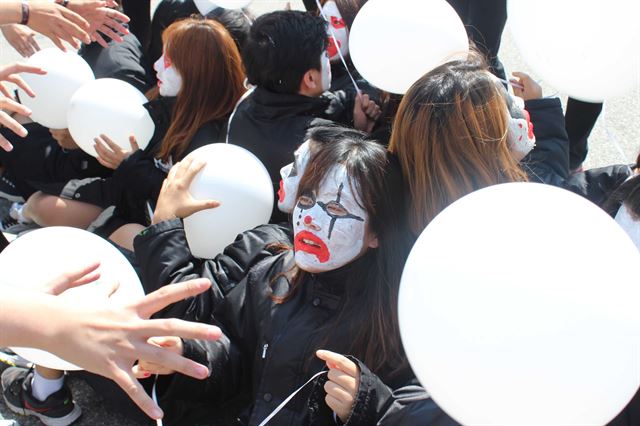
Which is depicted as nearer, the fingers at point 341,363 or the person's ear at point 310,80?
the fingers at point 341,363

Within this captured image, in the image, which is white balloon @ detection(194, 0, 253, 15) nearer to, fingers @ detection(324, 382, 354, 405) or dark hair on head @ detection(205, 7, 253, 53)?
dark hair on head @ detection(205, 7, 253, 53)

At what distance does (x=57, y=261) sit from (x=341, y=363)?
759 mm

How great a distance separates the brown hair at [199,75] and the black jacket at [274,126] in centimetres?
20

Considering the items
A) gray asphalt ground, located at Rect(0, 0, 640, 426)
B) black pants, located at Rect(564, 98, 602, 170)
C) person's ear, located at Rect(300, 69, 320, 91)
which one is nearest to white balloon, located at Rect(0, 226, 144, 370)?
gray asphalt ground, located at Rect(0, 0, 640, 426)

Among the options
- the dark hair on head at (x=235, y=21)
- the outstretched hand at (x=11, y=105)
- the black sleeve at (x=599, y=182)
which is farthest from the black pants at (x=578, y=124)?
the outstretched hand at (x=11, y=105)

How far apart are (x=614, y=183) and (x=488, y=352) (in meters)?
1.30

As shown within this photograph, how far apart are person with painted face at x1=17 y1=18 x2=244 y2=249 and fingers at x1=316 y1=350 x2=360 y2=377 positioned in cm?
128

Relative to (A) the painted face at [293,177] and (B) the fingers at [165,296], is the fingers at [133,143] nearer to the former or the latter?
(A) the painted face at [293,177]

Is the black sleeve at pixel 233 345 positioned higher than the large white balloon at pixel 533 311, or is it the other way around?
the large white balloon at pixel 533 311

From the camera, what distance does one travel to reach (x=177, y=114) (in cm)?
256

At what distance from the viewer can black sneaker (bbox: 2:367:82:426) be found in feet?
6.74

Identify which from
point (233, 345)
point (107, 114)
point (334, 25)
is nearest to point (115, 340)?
point (233, 345)

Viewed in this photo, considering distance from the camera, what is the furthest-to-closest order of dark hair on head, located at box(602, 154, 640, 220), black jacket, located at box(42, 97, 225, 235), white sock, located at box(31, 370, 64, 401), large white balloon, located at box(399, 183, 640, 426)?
black jacket, located at box(42, 97, 225, 235), white sock, located at box(31, 370, 64, 401), dark hair on head, located at box(602, 154, 640, 220), large white balloon, located at box(399, 183, 640, 426)

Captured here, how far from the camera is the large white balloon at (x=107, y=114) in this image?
2.53m
